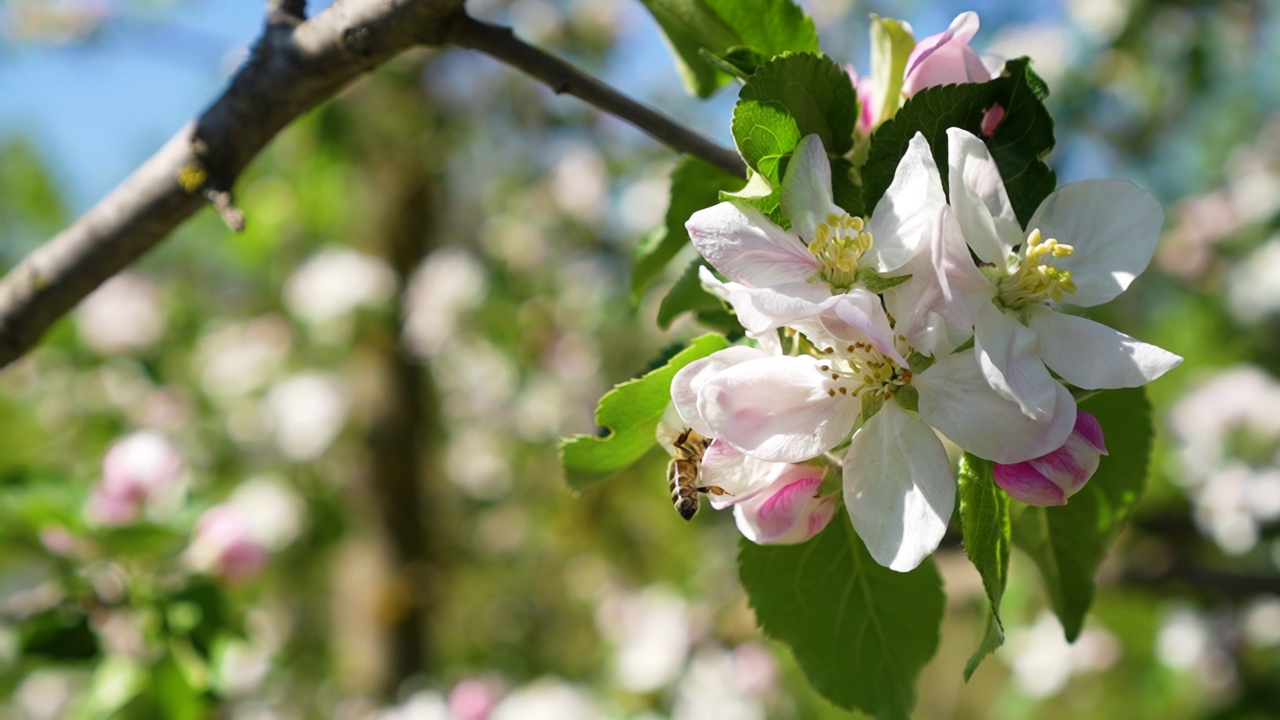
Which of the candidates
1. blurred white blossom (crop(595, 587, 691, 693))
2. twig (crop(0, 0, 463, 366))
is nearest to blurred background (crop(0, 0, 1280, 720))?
blurred white blossom (crop(595, 587, 691, 693))

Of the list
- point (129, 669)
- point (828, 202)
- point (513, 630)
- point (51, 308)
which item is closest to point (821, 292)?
point (828, 202)

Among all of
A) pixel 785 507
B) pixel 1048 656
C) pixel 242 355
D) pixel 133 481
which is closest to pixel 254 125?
pixel 785 507

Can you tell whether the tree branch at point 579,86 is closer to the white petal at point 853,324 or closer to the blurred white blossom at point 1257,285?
the white petal at point 853,324

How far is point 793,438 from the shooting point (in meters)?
0.48

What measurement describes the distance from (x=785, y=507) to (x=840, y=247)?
0.45ft

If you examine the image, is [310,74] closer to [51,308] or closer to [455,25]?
[455,25]

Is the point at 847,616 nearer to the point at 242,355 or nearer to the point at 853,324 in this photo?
the point at 853,324

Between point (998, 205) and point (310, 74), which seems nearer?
point (998, 205)

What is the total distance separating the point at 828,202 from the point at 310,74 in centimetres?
36

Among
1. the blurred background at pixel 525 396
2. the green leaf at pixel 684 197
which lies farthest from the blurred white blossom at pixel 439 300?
the green leaf at pixel 684 197

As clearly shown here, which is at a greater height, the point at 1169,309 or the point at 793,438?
the point at 793,438

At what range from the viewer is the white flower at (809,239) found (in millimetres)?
465

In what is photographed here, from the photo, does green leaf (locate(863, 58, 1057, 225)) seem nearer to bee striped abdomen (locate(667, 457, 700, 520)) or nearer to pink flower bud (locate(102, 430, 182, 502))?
bee striped abdomen (locate(667, 457, 700, 520))

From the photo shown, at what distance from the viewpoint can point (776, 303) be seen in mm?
453
